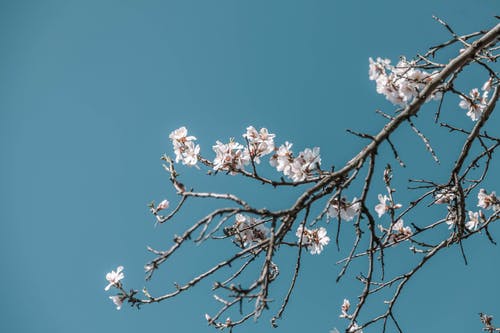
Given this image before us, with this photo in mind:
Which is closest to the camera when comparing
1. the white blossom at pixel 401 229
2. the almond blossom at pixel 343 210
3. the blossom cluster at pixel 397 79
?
the almond blossom at pixel 343 210

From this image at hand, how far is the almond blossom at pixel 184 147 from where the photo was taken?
2.78 meters

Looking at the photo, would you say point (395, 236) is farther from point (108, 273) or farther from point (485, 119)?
point (108, 273)

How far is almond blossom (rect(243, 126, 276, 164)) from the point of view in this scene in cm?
267

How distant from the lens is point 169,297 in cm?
205

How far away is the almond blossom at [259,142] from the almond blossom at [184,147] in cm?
39

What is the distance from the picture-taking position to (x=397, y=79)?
2.76 metres

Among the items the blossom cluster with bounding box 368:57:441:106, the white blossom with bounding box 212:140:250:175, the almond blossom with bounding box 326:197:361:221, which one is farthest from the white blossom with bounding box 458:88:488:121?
the white blossom with bounding box 212:140:250:175

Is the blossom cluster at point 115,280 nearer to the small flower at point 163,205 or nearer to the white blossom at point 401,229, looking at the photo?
the small flower at point 163,205

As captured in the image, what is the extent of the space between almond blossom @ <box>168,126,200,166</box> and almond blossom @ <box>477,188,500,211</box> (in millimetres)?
2492

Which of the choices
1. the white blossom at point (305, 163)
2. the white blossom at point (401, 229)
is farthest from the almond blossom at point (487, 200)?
the white blossom at point (305, 163)

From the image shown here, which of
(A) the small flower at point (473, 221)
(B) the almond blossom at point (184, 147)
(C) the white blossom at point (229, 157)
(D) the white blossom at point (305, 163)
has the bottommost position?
(A) the small flower at point (473, 221)

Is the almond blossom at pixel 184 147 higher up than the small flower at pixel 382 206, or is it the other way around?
the almond blossom at pixel 184 147

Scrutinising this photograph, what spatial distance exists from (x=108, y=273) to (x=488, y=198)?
10.3 ft

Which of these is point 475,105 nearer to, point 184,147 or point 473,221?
point 473,221
